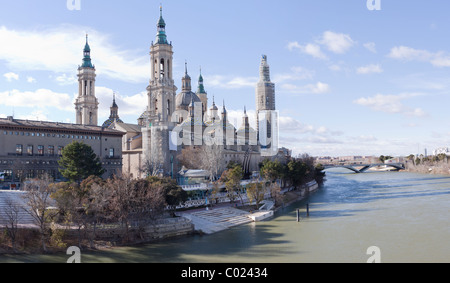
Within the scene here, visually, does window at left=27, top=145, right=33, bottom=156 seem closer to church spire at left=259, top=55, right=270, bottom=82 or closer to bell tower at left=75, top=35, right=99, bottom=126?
bell tower at left=75, top=35, right=99, bottom=126

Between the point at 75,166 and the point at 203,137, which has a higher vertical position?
the point at 203,137

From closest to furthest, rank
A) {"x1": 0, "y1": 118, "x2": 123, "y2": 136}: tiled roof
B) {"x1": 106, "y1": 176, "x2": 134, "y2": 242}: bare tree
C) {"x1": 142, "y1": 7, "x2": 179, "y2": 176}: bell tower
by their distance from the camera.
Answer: {"x1": 106, "y1": 176, "x2": 134, "y2": 242}: bare tree
{"x1": 0, "y1": 118, "x2": 123, "y2": 136}: tiled roof
{"x1": 142, "y1": 7, "x2": 179, "y2": 176}: bell tower

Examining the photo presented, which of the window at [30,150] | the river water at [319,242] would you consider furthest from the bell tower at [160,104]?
the river water at [319,242]

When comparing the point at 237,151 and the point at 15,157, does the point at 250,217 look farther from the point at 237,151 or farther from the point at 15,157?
the point at 237,151

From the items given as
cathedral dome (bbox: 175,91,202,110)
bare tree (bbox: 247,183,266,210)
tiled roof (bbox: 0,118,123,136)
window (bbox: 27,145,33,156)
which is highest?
cathedral dome (bbox: 175,91,202,110)

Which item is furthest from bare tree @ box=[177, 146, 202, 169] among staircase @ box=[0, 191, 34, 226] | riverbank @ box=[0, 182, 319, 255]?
staircase @ box=[0, 191, 34, 226]

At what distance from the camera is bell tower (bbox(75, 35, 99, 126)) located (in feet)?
293

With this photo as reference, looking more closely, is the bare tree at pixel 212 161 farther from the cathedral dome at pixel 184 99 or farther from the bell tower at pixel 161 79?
the cathedral dome at pixel 184 99

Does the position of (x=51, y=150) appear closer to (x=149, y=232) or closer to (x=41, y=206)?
(x=41, y=206)
